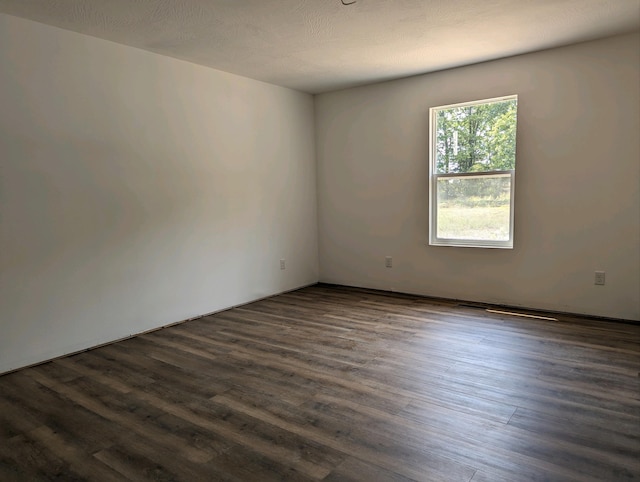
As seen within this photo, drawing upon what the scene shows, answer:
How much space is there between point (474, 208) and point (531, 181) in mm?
618

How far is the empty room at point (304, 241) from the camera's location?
2.14 metres

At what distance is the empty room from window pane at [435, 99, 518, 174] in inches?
1.0

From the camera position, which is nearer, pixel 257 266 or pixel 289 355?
pixel 289 355

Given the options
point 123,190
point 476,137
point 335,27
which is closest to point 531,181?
point 476,137

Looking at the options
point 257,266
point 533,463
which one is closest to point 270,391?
point 533,463

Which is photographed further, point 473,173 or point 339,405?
point 473,173

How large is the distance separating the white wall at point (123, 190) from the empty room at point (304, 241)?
0.06ft

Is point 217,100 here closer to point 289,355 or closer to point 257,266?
point 257,266

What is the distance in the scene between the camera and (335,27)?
3238 millimetres

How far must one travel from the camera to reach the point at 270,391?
2.63 m

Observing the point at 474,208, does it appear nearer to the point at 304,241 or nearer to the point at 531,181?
the point at 531,181

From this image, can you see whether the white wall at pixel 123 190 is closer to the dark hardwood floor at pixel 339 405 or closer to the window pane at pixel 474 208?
the dark hardwood floor at pixel 339 405

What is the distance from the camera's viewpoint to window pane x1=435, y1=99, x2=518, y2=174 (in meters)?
4.27

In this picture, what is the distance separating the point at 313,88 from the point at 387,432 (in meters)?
4.24
